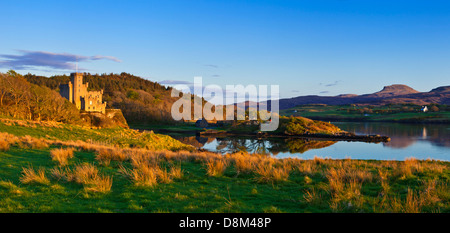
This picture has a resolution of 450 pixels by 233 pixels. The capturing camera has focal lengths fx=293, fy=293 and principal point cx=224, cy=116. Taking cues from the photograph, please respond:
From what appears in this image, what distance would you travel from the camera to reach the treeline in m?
42.5

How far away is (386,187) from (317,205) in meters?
3.03

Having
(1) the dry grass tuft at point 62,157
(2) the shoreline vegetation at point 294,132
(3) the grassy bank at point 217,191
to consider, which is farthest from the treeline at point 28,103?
(3) the grassy bank at point 217,191

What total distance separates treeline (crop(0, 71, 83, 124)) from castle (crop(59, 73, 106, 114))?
15979 millimetres

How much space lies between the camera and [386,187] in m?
8.98

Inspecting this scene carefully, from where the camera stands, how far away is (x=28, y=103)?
43.5 meters

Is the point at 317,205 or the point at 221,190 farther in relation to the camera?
the point at 221,190

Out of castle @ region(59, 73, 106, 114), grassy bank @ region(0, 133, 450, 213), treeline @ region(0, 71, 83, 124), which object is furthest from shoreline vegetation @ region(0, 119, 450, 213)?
castle @ region(59, 73, 106, 114)

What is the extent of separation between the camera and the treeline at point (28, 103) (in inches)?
1672

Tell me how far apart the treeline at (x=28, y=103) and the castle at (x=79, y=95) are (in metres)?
16.0

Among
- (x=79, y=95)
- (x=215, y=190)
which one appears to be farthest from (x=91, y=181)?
(x=79, y=95)
